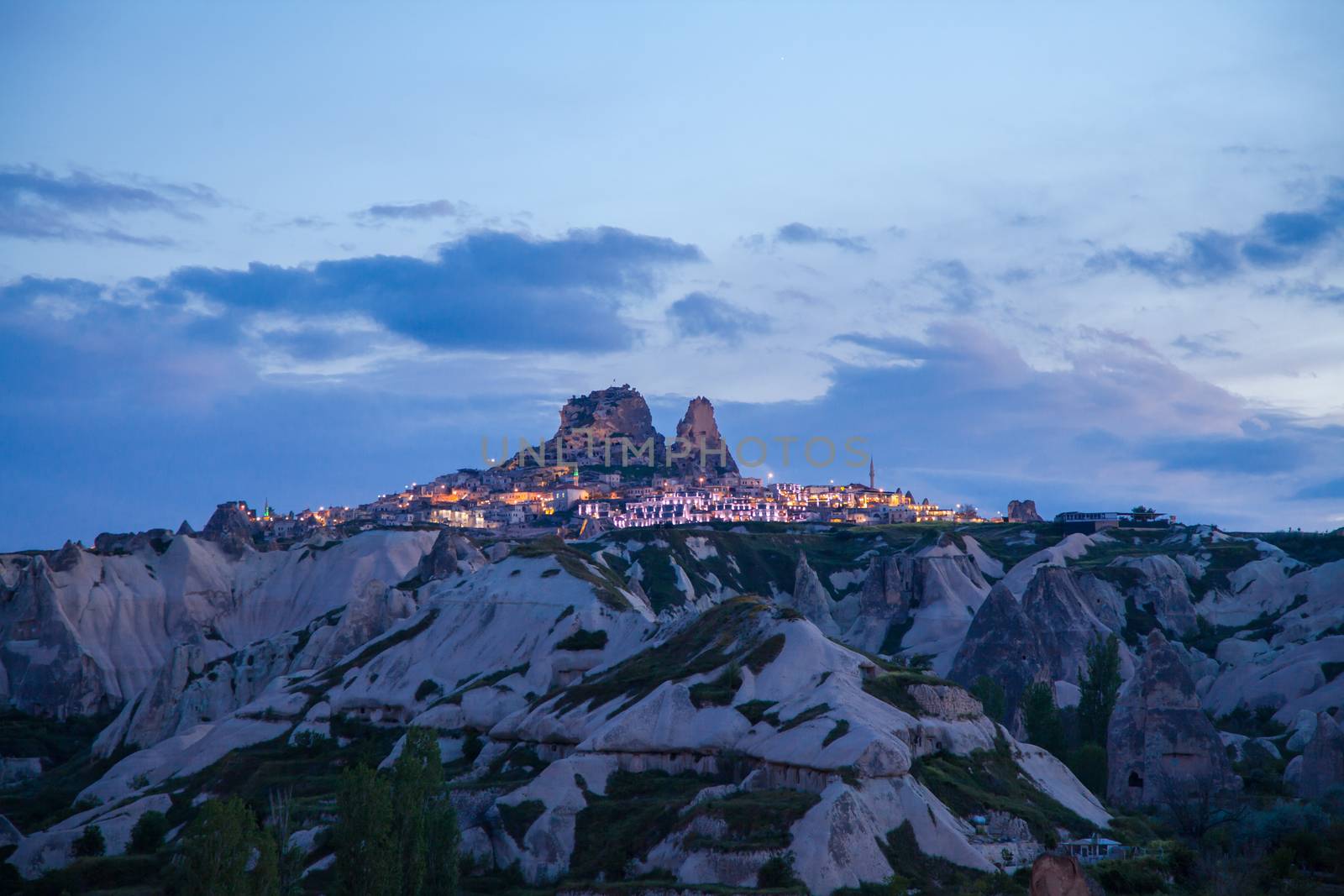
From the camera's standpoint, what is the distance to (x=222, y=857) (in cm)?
4466

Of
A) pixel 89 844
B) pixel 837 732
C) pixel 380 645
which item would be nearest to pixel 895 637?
pixel 380 645

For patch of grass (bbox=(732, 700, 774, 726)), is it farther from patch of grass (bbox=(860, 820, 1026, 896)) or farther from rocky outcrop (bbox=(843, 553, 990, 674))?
rocky outcrop (bbox=(843, 553, 990, 674))

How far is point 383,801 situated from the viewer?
50031 millimetres

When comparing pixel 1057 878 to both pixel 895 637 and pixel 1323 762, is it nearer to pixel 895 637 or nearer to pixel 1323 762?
pixel 1323 762

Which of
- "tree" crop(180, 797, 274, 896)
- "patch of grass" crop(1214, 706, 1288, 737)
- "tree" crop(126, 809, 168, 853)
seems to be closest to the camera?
"tree" crop(180, 797, 274, 896)

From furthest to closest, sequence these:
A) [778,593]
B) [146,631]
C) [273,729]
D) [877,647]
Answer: [778,593], [146,631], [877,647], [273,729]

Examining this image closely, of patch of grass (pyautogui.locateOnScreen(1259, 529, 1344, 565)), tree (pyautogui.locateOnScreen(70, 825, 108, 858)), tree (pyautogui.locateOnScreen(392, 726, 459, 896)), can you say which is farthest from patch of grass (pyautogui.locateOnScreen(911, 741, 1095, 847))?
patch of grass (pyautogui.locateOnScreen(1259, 529, 1344, 565))

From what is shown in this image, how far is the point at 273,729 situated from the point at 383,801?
44.8 meters

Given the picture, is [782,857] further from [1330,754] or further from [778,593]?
[778,593]

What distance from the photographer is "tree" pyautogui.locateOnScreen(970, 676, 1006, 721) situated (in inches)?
3602

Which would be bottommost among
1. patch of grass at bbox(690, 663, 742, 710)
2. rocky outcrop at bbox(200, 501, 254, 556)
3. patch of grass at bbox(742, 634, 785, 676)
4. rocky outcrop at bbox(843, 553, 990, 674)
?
patch of grass at bbox(690, 663, 742, 710)

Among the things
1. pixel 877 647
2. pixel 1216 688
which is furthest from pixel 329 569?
pixel 1216 688

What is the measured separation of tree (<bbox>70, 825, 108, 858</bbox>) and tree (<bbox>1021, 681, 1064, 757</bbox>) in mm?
51057

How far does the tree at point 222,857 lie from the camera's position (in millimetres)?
44188
